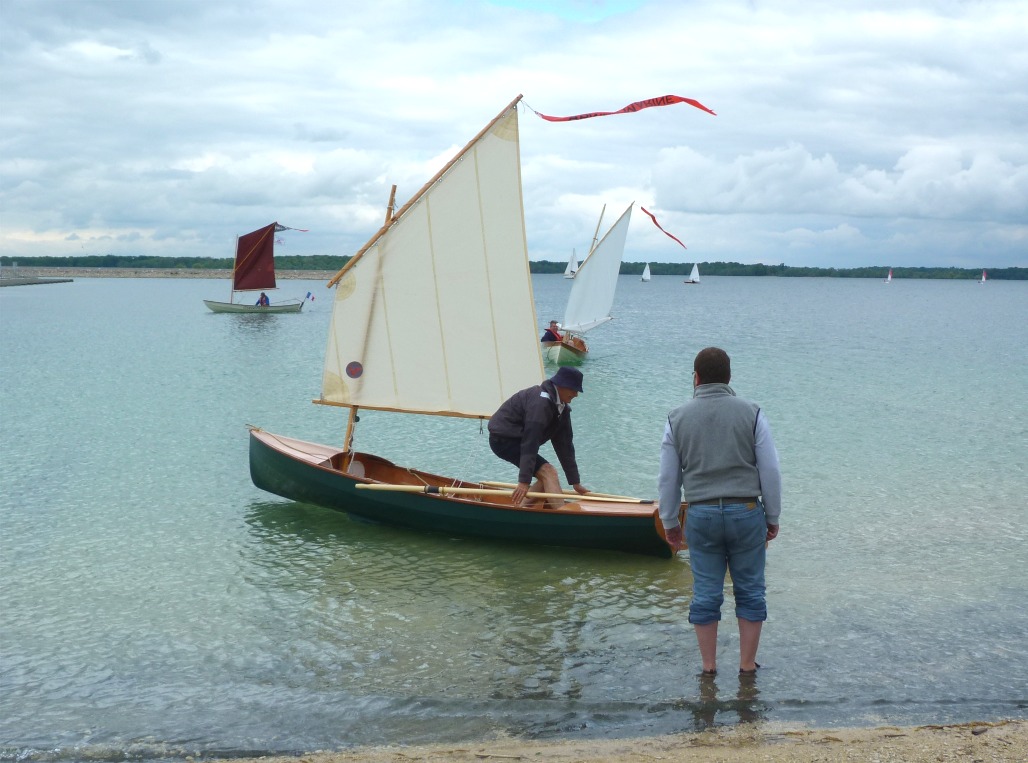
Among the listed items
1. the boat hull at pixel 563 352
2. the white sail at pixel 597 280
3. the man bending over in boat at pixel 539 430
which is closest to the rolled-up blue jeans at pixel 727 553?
the man bending over in boat at pixel 539 430

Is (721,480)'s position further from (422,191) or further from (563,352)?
(563,352)

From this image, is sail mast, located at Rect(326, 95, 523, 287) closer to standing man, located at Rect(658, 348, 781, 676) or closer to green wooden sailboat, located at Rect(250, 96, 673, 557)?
green wooden sailboat, located at Rect(250, 96, 673, 557)

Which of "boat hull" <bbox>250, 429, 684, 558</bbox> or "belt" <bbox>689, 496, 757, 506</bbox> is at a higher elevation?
"belt" <bbox>689, 496, 757, 506</bbox>

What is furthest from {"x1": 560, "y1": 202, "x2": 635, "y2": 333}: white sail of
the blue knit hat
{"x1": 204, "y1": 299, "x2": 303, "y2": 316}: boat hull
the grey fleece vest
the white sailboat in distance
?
{"x1": 204, "y1": 299, "x2": 303, "y2": 316}: boat hull

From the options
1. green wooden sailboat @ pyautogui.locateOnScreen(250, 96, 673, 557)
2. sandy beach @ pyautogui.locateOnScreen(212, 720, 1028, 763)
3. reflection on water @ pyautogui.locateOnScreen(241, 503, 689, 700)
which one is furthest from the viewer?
green wooden sailboat @ pyautogui.locateOnScreen(250, 96, 673, 557)

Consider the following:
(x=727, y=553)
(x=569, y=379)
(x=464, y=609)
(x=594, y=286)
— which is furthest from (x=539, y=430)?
(x=594, y=286)

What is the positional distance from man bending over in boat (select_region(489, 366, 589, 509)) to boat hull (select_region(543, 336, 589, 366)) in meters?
24.5

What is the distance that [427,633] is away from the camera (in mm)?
9000

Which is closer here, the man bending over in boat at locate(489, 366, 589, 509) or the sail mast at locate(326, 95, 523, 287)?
the man bending over in boat at locate(489, 366, 589, 509)

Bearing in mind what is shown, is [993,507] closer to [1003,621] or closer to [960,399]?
[1003,621]

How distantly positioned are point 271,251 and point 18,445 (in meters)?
47.7

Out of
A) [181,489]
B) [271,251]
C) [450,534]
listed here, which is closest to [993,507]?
[450,534]

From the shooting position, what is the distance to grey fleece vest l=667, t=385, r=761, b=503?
652 centimetres

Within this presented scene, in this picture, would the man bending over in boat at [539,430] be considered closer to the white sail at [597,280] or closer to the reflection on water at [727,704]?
the reflection on water at [727,704]
